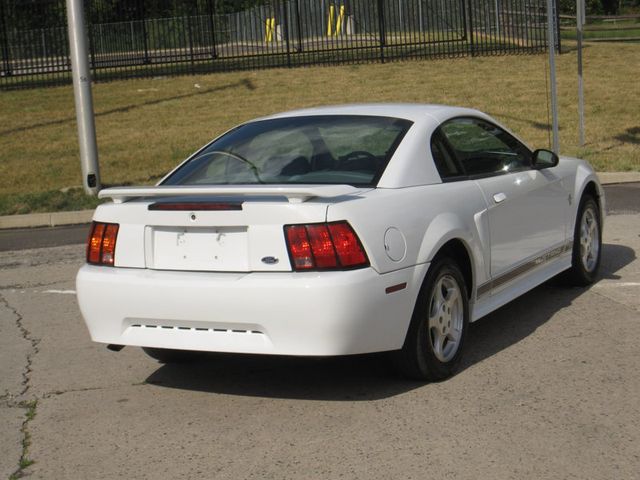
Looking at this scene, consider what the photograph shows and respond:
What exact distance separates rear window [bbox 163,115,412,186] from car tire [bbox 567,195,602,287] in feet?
6.75

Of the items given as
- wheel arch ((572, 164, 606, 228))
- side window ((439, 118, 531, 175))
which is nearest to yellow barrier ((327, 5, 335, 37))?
wheel arch ((572, 164, 606, 228))

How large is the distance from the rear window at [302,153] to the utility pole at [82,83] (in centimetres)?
755

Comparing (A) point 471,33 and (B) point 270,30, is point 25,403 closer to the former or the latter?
(A) point 471,33

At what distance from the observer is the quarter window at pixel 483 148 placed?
6.22 m

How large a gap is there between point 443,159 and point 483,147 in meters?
0.62

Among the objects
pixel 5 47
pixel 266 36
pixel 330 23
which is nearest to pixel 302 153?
pixel 5 47

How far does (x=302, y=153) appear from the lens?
5934mm

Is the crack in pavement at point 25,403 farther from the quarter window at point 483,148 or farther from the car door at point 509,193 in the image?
the car door at point 509,193

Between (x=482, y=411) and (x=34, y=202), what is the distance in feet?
32.4

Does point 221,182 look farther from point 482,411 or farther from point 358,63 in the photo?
point 358,63

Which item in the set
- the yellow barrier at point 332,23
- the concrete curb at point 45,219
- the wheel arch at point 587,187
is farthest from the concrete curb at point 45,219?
the yellow barrier at point 332,23

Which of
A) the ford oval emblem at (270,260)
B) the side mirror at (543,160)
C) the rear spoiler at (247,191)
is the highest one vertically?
the rear spoiler at (247,191)

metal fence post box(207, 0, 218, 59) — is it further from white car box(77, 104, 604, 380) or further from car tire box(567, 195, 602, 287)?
white car box(77, 104, 604, 380)

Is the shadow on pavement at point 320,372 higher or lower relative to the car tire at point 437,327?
lower
